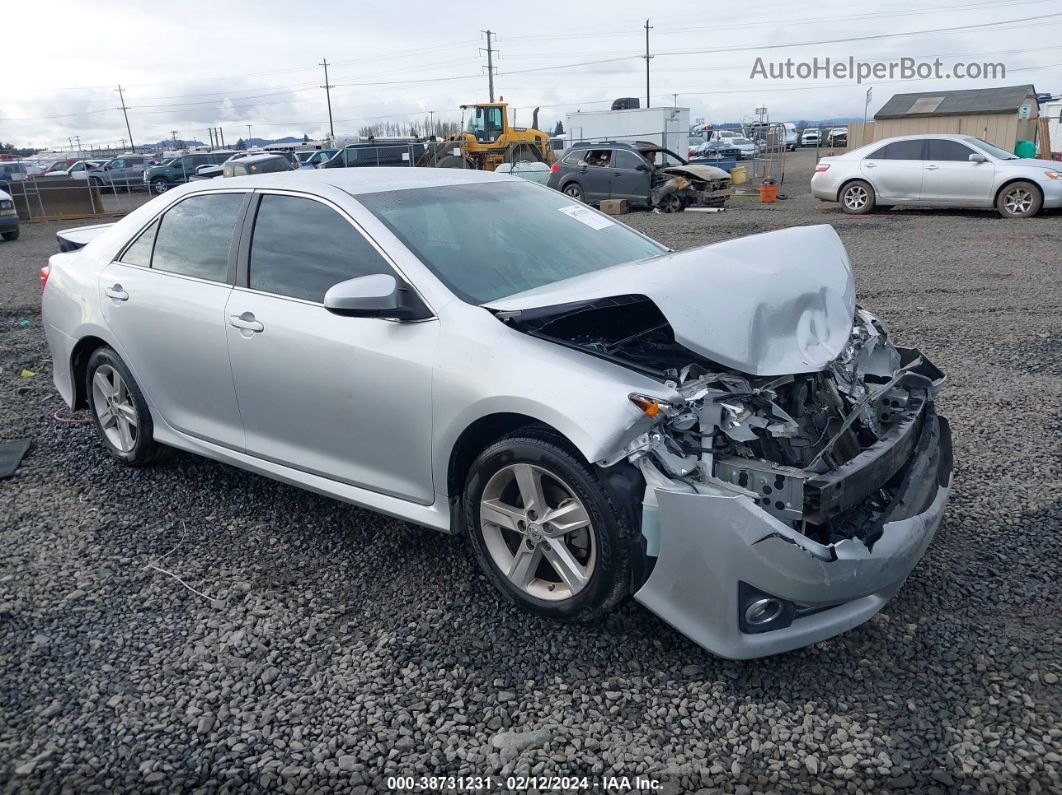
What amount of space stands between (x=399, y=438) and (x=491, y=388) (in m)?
0.51

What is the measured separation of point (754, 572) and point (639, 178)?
1741 cm

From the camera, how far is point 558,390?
2.80 meters

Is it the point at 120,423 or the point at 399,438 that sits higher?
the point at 399,438

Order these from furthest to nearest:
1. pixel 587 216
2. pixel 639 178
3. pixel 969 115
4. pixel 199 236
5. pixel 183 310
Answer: pixel 969 115
pixel 639 178
pixel 587 216
pixel 199 236
pixel 183 310

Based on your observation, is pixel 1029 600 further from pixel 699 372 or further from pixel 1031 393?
Result: pixel 1031 393

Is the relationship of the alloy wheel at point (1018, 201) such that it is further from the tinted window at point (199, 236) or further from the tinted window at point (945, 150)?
the tinted window at point (199, 236)

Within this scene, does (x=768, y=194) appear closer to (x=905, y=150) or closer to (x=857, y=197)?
(x=857, y=197)

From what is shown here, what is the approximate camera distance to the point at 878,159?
1574 centimetres

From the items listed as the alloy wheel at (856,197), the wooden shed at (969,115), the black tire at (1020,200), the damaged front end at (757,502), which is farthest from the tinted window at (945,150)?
the damaged front end at (757,502)

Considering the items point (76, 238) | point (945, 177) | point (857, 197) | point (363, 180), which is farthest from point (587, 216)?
point (857, 197)

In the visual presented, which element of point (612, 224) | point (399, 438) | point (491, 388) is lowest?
point (399, 438)

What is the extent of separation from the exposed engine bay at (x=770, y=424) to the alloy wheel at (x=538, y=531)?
13.9 inches

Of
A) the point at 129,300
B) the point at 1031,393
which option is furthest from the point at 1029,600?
the point at 129,300

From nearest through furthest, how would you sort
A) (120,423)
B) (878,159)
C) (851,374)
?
(851,374) → (120,423) → (878,159)
